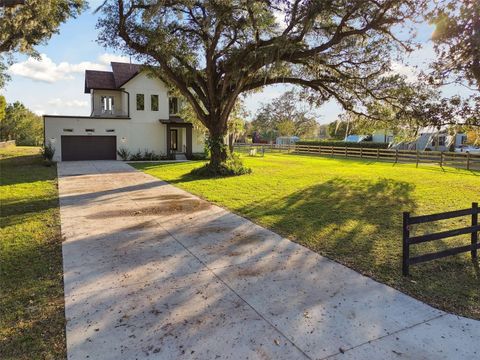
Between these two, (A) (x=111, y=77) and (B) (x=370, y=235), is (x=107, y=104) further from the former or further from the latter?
(B) (x=370, y=235)

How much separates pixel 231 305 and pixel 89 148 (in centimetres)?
2452

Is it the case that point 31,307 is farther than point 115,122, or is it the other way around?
point 115,122

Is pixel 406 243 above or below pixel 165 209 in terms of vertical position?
above

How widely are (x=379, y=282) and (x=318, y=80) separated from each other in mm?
13163

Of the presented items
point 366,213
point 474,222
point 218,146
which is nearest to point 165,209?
point 366,213

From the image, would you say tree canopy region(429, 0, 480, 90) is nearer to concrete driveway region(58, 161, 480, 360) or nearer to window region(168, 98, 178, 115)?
concrete driveway region(58, 161, 480, 360)

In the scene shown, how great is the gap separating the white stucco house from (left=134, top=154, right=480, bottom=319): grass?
1146 centimetres

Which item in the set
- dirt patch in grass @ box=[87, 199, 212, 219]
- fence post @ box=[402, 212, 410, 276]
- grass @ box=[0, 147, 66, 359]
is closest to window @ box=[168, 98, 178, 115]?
dirt patch in grass @ box=[87, 199, 212, 219]

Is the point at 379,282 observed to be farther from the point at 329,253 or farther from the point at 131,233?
the point at 131,233

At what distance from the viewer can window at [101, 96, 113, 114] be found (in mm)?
28984

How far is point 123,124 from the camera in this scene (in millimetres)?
26703

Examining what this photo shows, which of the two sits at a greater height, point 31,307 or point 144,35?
point 144,35

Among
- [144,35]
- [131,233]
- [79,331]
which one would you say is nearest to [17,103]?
[144,35]

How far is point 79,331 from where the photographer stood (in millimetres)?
3514
